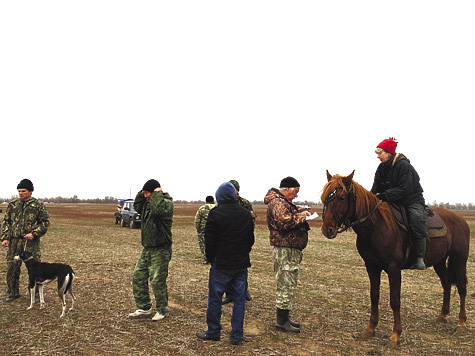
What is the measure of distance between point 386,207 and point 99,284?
703cm

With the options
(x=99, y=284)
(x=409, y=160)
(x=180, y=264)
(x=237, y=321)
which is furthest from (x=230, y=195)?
(x=180, y=264)

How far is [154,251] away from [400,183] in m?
4.32

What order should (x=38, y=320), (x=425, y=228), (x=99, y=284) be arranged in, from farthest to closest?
(x=99, y=284) → (x=38, y=320) → (x=425, y=228)

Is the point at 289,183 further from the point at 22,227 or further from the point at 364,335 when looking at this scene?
the point at 22,227

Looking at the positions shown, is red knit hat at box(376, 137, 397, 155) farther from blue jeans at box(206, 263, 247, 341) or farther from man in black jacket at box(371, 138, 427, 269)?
blue jeans at box(206, 263, 247, 341)

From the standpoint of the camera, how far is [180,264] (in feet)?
37.9

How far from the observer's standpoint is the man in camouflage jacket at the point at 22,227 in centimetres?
690

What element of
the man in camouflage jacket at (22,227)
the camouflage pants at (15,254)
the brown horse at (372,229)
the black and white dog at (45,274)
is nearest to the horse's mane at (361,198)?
the brown horse at (372,229)

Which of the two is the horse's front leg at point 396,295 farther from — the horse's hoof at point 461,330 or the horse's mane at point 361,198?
the horse's hoof at point 461,330

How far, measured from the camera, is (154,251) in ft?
19.7

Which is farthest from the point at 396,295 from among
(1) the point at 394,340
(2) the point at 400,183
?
→ (2) the point at 400,183

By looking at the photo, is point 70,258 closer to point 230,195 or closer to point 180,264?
point 180,264

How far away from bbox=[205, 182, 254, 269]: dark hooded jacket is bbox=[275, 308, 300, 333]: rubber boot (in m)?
1.17

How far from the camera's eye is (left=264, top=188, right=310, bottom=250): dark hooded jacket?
5.31 meters
